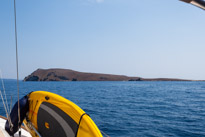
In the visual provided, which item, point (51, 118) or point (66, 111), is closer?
point (66, 111)

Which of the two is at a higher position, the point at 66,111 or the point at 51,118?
the point at 66,111

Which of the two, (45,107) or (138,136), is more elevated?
(45,107)

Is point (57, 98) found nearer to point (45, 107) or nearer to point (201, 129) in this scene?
point (45, 107)

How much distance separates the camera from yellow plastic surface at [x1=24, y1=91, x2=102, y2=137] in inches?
105

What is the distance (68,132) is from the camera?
9.48 feet

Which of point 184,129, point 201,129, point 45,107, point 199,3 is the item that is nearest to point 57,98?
point 45,107

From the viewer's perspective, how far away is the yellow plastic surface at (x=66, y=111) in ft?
8.75

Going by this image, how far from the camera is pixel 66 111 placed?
3.00 metres

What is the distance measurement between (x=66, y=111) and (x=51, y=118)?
0.43 metres

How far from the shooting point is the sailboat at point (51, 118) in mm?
2729

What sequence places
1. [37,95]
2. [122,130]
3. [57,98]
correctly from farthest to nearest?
[122,130] < [37,95] < [57,98]

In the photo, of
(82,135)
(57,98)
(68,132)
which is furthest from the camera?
(57,98)

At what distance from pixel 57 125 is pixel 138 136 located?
23.9 ft

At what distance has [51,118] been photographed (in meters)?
3.18
